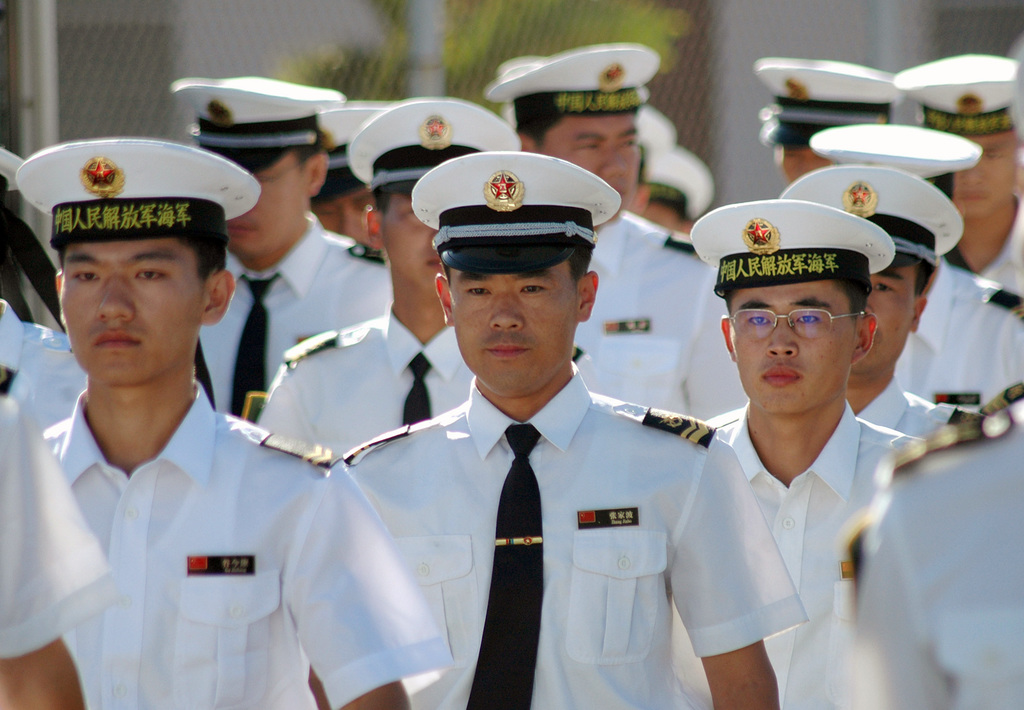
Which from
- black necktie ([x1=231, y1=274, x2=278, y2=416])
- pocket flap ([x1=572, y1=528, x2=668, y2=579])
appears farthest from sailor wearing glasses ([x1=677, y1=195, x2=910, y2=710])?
black necktie ([x1=231, y1=274, x2=278, y2=416])

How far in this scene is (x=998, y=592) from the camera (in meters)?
1.29

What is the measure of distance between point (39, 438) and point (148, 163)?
90 centimetres

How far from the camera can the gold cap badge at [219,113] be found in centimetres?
478

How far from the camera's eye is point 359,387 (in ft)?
13.0

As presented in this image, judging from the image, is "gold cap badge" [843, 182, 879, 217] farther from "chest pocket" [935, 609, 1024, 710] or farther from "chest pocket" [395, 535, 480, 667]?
"chest pocket" [935, 609, 1024, 710]

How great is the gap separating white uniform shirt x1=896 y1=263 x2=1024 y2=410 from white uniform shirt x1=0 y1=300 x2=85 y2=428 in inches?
99.5

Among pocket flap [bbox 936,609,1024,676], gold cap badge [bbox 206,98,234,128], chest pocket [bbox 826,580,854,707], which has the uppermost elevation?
gold cap badge [bbox 206,98,234,128]

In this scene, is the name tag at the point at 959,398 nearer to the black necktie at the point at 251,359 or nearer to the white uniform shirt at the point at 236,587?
the black necktie at the point at 251,359

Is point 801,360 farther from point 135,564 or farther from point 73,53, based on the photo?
point 73,53

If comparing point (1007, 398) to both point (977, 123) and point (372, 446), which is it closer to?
point (372, 446)

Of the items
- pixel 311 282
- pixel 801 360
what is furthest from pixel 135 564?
pixel 311 282

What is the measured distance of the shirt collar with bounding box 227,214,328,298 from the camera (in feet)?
15.2

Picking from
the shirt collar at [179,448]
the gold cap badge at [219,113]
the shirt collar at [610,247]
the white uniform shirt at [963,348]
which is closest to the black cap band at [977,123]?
the white uniform shirt at [963,348]

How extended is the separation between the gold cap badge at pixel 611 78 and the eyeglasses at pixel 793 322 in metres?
1.84
